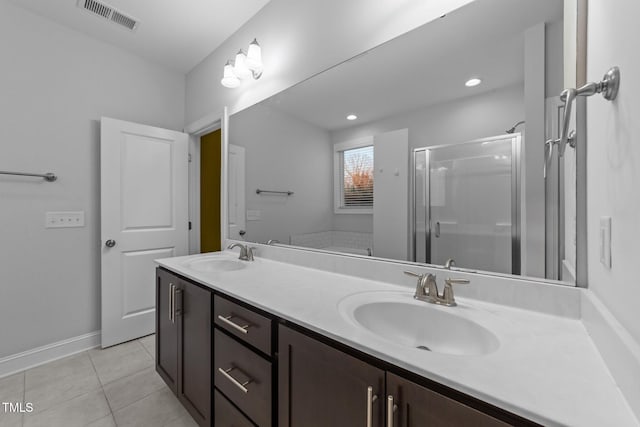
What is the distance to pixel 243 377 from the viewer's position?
3.36 feet

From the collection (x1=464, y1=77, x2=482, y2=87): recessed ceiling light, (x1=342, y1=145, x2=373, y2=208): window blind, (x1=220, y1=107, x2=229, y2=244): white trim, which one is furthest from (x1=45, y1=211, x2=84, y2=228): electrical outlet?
(x1=464, y1=77, x2=482, y2=87): recessed ceiling light

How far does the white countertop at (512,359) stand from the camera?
0.45 metres

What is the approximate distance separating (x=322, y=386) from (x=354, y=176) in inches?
36.9

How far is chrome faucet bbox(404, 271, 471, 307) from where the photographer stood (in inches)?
36.3

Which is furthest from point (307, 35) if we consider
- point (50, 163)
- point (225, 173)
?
point (50, 163)

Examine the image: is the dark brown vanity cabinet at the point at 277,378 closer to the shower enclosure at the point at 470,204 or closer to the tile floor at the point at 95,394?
the tile floor at the point at 95,394

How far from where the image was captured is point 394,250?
122cm

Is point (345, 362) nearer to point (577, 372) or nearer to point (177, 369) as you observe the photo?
point (577, 372)

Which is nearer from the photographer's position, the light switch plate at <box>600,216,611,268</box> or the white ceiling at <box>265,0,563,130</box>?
the light switch plate at <box>600,216,611,268</box>

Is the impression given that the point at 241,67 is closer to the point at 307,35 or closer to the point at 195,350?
the point at 307,35

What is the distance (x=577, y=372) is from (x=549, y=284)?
1.26ft

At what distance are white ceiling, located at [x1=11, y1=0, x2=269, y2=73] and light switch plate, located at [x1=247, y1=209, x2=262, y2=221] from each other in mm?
1295

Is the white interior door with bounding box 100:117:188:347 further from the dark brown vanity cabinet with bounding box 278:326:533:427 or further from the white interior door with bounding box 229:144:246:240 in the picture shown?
the dark brown vanity cabinet with bounding box 278:326:533:427

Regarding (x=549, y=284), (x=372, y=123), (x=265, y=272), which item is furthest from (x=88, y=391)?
(x=549, y=284)
